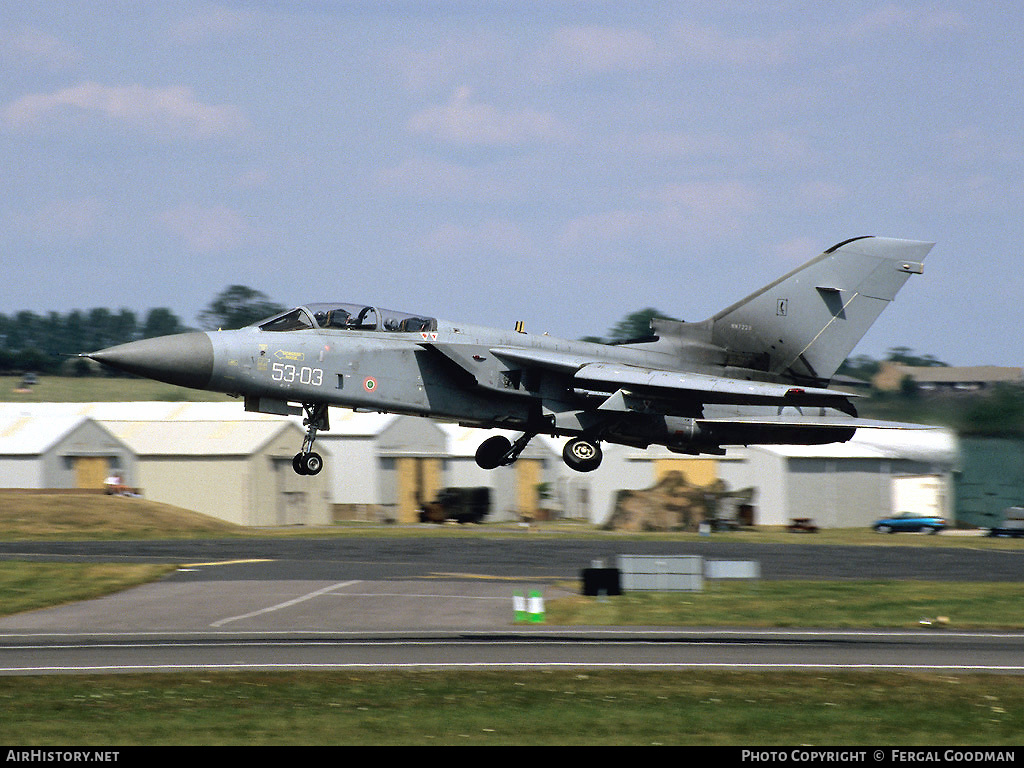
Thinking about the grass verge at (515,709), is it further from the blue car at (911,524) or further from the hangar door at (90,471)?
the blue car at (911,524)

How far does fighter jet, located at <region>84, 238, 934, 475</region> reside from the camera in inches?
914

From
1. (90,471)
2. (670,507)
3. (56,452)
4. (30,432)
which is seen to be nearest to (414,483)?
(670,507)

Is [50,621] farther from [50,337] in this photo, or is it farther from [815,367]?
[50,337]

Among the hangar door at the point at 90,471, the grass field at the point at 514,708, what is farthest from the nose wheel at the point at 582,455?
the hangar door at the point at 90,471

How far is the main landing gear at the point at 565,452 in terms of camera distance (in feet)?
80.2

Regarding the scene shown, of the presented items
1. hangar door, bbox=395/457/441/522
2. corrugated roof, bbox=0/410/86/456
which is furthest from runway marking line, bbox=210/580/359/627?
hangar door, bbox=395/457/441/522

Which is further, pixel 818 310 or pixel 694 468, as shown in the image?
pixel 694 468

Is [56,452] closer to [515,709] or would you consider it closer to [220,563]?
[220,563]

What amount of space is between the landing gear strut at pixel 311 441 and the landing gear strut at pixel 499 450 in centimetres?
321

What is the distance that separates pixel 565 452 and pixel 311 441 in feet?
17.1

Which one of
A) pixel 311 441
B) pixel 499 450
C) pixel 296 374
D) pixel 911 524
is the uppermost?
pixel 296 374

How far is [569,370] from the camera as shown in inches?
947

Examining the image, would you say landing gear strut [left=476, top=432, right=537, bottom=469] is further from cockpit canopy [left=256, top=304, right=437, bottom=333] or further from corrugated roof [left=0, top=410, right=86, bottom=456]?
corrugated roof [left=0, top=410, right=86, bottom=456]
